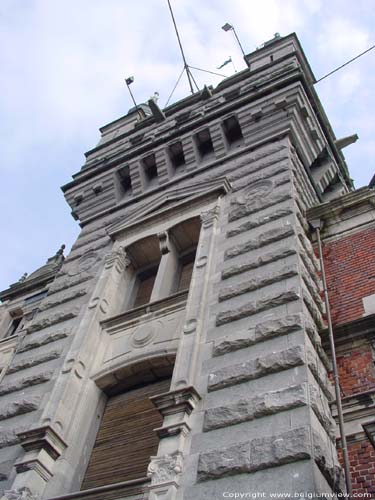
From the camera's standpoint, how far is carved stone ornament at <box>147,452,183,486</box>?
25.6 feet

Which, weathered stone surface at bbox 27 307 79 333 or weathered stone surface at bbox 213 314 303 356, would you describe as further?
weathered stone surface at bbox 27 307 79 333

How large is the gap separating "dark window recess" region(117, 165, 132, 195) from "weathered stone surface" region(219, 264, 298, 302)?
28.4 feet

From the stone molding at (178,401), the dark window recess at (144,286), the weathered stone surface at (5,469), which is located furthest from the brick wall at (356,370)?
the weathered stone surface at (5,469)

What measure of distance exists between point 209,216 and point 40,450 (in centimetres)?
648

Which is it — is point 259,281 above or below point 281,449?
above

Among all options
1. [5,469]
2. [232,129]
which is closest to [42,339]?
[5,469]

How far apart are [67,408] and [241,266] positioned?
417 centimetres

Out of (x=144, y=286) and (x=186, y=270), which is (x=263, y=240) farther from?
(x=144, y=286)

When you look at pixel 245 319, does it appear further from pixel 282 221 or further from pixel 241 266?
pixel 282 221

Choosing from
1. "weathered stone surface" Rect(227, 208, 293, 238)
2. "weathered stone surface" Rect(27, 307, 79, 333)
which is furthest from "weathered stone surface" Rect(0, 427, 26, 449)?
"weathered stone surface" Rect(227, 208, 293, 238)

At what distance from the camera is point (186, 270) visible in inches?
555

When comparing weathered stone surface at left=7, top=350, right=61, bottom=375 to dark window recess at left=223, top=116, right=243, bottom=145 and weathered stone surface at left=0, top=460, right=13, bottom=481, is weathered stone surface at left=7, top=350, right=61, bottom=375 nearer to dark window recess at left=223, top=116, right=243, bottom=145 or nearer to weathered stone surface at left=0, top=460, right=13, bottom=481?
weathered stone surface at left=0, top=460, right=13, bottom=481

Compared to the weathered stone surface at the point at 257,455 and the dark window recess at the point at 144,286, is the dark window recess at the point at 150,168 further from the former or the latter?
the weathered stone surface at the point at 257,455

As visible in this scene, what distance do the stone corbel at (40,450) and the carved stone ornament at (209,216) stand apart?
583 cm
